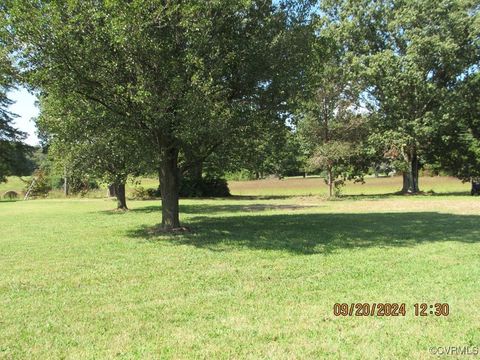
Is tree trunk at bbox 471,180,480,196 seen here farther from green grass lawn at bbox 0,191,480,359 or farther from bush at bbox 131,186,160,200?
bush at bbox 131,186,160,200

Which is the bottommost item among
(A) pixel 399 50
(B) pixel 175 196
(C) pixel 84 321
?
(C) pixel 84 321

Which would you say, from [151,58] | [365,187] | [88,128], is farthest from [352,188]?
[151,58]

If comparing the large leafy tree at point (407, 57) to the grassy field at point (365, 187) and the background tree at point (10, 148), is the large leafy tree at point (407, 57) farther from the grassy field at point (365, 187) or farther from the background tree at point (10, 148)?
the background tree at point (10, 148)

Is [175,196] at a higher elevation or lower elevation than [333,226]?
higher

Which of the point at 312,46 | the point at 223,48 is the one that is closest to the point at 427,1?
the point at 312,46

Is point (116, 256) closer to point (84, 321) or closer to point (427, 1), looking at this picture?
point (84, 321)

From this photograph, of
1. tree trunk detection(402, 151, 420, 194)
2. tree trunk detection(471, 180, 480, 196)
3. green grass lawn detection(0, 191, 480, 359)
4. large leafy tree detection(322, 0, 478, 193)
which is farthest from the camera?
tree trunk detection(402, 151, 420, 194)

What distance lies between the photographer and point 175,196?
13.6 m

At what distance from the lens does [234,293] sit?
21.2ft

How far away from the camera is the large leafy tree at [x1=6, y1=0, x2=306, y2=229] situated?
10289 mm

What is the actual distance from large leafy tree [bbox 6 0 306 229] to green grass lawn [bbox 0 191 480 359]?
312 centimetres

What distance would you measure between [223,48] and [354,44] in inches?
921

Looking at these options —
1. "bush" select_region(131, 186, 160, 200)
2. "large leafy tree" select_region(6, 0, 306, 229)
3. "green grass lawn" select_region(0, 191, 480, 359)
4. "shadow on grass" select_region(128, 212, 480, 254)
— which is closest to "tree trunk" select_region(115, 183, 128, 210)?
"shadow on grass" select_region(128, 212, 480, 254)

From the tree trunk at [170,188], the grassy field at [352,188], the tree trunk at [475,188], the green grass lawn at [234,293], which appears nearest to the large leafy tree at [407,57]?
the tree trunk at [475,188]
